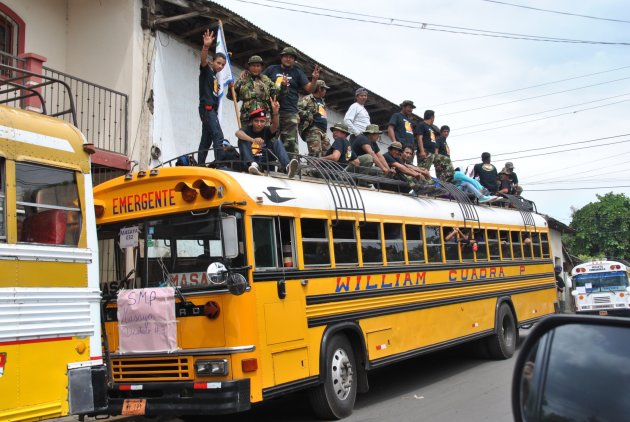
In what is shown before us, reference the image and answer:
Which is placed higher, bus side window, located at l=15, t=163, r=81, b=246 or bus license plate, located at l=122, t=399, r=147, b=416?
bus side window, located at l=15, t=163, r=81, b=246

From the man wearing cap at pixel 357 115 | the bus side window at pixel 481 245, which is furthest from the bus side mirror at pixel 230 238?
the man wearing cap at pixel 357 115

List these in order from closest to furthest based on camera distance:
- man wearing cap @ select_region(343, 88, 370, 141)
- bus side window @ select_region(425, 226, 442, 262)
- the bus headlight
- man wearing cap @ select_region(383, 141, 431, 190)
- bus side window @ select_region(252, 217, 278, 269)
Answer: the bus headlight
bus side window @ select_region(252, 217, 278, 269)
bus side window @ select_region(425, 226, 442, 262)
man wearing cap @ select_region(383, 141, 431, 190)
man wearing cap @ select_region(343, 88, 370, 141)

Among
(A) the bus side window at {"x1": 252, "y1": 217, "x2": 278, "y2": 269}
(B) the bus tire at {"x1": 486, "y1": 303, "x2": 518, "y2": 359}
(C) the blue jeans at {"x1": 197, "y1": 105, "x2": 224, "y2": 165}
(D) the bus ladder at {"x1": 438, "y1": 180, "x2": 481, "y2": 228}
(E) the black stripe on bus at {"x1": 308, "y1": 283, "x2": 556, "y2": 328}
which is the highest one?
(C) the blue jeans at {"x1": 197, "y1": 105, "x2": 224, "y2": 165}

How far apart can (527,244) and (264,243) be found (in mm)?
8771

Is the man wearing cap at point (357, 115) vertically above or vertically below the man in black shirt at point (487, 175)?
above

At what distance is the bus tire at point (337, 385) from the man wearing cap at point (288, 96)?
375 centimetres

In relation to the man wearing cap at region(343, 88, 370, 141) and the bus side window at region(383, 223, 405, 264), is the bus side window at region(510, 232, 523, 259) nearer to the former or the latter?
the man wearing cap at region(343, 88, 370, 141)

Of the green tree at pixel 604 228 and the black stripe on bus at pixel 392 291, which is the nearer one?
the black stripe on bus at pixel 392 291

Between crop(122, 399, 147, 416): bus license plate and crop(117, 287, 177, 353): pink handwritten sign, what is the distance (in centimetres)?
49

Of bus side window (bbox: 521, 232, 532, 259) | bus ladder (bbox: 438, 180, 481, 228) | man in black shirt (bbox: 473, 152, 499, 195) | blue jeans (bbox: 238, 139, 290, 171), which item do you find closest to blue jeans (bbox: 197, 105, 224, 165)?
blue jeans (bbox: 238, 139, 290, 171)

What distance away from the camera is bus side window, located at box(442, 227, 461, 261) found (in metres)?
10.2

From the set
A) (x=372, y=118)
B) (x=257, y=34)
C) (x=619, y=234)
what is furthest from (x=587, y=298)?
(x=619, y=234)

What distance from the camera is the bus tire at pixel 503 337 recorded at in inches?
456

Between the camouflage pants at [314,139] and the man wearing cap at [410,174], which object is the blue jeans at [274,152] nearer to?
the camouflage pants at [314,139]
